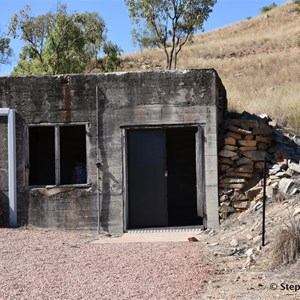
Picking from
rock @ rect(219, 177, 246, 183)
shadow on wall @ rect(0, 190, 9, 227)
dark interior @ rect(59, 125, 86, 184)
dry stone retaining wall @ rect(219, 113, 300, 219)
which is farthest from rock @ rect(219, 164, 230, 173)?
dark interior @ rect(59, 125, 86, 184)

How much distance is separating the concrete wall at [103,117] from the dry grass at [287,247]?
3.99 meters

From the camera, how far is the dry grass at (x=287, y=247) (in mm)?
7098

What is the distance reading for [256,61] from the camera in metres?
35.0

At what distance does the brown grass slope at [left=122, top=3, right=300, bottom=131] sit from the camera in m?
18.5

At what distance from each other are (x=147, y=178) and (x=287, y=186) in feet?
9.40

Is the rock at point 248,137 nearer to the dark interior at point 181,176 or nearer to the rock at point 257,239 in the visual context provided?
the dark interior at point 181,176

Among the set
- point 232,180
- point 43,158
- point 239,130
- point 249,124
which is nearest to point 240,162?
point 232,180

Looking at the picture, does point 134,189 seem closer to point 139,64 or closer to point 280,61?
point 280,61

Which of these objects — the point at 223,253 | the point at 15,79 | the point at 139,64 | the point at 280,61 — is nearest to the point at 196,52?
the point at 139,64

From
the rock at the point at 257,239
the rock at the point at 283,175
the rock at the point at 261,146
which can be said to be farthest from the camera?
the rock at the point at 261,146

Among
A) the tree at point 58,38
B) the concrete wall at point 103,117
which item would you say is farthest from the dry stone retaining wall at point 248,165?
the tree at point 58,38

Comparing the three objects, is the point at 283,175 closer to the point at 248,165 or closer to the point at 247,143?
the point at 248,165

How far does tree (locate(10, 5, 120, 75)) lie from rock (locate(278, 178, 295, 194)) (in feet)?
51.3

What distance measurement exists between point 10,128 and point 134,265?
5.21 m
